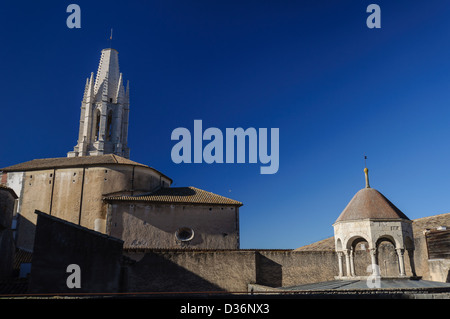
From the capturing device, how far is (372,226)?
1822 cm

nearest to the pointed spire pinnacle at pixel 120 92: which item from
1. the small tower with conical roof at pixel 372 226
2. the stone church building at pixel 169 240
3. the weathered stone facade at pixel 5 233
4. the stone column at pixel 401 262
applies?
the stone church building at pixel 169 240

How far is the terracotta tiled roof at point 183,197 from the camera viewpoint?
29562 millimetres

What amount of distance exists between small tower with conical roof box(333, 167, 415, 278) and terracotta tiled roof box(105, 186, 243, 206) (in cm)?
1276

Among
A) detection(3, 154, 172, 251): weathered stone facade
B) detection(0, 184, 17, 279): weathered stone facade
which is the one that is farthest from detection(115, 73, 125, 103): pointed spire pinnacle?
detection(0, 184, 17, 279): weathered stone facade

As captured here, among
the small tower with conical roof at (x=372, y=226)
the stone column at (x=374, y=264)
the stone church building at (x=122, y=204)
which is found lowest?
the stone column at (x=374, y=264)

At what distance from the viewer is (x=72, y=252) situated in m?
19.6

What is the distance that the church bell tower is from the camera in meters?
62.9

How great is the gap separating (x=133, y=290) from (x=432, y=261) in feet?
61.3

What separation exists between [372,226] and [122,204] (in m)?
18.3

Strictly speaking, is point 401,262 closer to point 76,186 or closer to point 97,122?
point 76,186

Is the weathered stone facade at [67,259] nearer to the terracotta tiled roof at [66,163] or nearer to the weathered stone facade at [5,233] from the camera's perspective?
the weathered stone facade at [5,233]

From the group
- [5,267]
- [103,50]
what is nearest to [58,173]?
[5,267]

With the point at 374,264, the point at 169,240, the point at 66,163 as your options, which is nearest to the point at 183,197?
the point at 169,240

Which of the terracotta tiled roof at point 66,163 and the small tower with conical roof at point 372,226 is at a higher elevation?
the terracotta tiled roof at point 66,163
